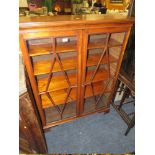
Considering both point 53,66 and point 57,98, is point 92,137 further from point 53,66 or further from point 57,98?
point 53,66

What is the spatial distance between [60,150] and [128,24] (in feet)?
5.50

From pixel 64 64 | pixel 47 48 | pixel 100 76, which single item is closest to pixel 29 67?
pixel 47 48

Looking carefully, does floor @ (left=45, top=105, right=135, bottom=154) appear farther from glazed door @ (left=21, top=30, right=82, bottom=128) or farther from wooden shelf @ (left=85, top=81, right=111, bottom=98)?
wooden shelf @ (left=85, top=81, right=111, bottom=98)

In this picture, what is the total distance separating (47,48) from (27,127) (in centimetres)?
76

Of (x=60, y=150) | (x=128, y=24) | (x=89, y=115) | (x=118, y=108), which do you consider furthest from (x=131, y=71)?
(x=60, y=150)

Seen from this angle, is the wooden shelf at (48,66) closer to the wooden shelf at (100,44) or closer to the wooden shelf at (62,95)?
the wooden shelf at (100,44)

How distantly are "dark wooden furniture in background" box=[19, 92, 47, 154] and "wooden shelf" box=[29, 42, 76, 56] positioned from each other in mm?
465

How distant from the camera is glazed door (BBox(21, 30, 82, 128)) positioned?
129 centimetres

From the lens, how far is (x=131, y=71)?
79.3 inches

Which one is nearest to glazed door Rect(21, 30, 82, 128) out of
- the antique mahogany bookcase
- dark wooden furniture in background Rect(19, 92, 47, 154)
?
the antique mahogany bookcase

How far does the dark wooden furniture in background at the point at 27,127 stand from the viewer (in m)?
1.05

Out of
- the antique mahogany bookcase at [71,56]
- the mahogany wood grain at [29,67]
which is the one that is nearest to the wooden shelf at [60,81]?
the antique mahogany bookcase at [71,56]
